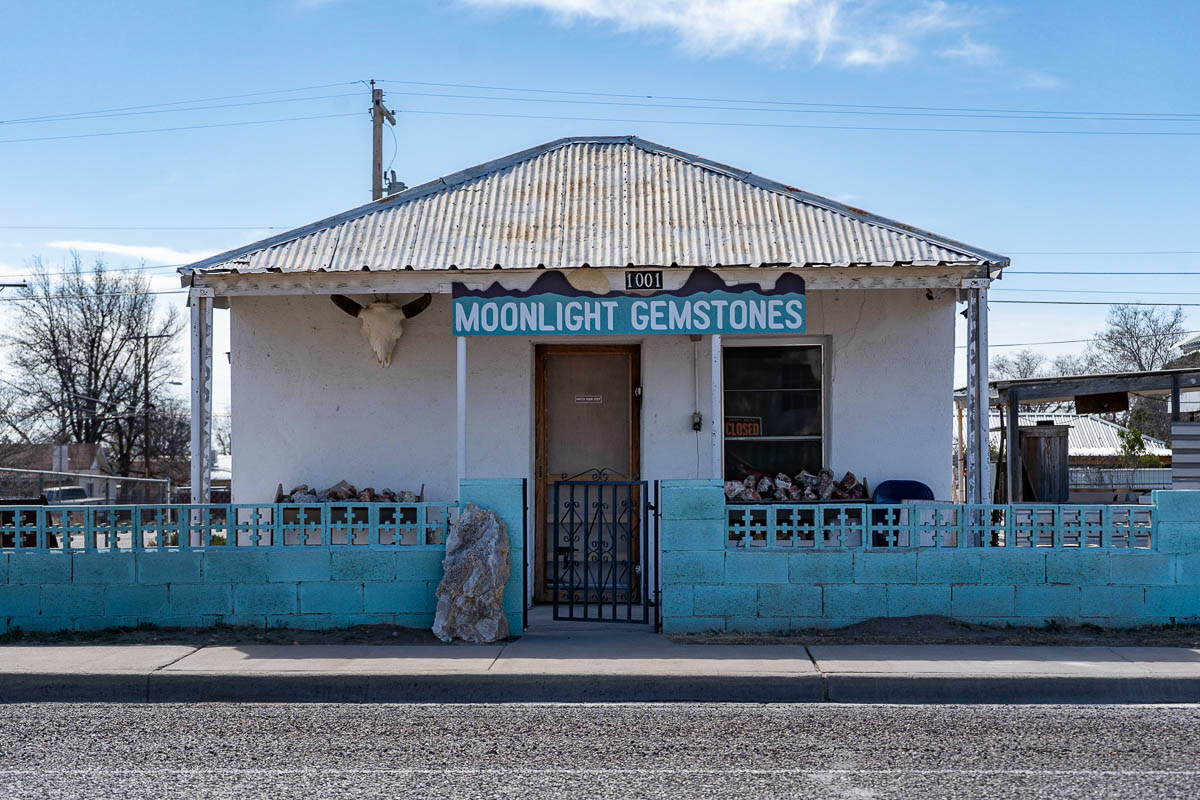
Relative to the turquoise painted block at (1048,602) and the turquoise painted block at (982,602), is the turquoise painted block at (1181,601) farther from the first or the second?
the turquoise painted block at (982,602)

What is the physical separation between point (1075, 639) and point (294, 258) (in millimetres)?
7338

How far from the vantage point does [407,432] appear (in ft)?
36.4

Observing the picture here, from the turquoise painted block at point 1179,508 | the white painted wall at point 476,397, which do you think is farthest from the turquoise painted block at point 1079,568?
the white painted wall at point 476,397

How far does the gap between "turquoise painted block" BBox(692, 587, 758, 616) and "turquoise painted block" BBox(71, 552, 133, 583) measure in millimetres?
4719

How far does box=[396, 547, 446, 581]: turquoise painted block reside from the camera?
364 inches

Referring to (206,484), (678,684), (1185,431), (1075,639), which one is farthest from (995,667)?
(1185,431)

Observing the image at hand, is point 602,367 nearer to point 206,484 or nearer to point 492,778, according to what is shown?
point 206,484

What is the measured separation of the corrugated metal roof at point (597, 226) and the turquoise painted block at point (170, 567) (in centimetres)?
251

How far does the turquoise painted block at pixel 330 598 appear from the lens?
9266 mm

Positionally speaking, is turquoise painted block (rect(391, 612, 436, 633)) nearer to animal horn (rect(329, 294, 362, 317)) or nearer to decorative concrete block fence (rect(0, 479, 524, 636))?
decorative concrete block fence (rect(0, 479, 524, 636))

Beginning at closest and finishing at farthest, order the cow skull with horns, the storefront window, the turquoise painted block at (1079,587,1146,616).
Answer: the turquoise painted block at (1079,587,1146,616) < the cow skull with horns < the storefront window

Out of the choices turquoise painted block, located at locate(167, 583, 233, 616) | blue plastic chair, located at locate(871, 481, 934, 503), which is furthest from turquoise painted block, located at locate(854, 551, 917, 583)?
turquoise painted block, located at locate(167, 583, 233, 616)

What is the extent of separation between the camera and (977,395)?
9.91 m

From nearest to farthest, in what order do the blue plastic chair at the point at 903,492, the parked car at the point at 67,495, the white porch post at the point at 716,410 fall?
the white porch post at the point at 716,410, the blue plastic chair at the point at 903,492, the parked car at the point at 67,495
